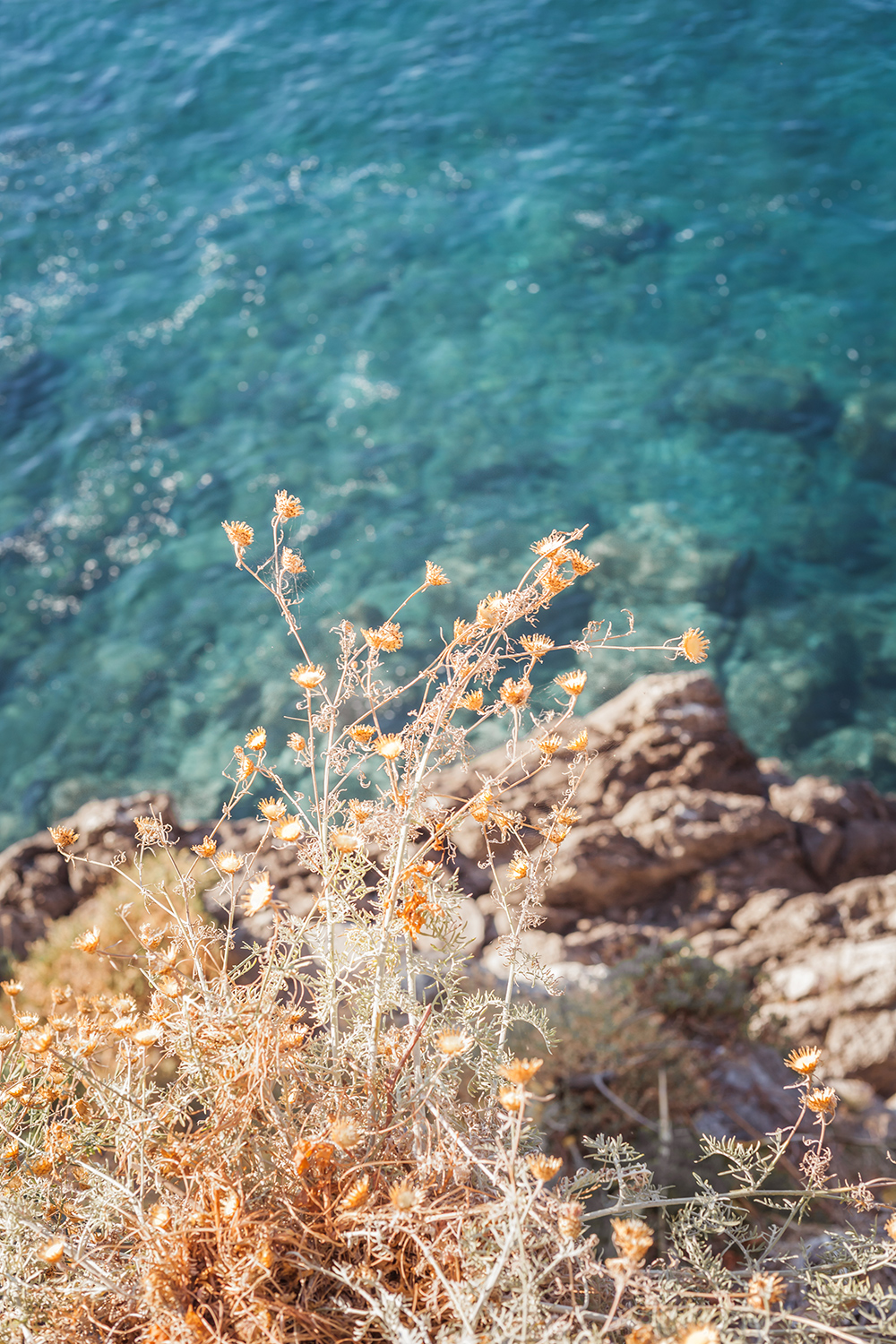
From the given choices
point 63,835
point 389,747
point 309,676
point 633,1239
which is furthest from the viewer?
point 63,835

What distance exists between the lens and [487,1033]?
1585 mm

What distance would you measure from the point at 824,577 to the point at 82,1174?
716 cm

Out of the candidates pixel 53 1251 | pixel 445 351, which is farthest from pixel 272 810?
pixel 445 351

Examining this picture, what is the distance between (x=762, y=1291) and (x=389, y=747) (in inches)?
33.9

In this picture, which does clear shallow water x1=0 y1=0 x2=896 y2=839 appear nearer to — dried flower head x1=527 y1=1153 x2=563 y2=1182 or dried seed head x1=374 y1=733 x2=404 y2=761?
dried seed head x1=374 y1=733 x2=404 y2=761

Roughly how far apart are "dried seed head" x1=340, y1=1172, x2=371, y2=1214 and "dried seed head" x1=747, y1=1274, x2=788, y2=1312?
0.53 metres

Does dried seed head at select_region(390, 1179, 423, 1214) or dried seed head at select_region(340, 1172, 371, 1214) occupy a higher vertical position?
dried seed head at select_region(390, 1179, 423, 1214)

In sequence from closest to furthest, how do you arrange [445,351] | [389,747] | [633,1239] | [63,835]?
[633,1239] → [389,747] → [63,835] → [445,351]

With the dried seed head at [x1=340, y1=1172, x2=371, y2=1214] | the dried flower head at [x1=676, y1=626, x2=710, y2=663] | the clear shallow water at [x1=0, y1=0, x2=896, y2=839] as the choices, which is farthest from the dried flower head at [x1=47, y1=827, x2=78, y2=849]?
the clear shallow water at [x1=0, y1=0, x2=896, y2=839]

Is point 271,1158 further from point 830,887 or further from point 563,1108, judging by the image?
point 830,887

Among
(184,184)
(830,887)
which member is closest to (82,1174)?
(830,887)

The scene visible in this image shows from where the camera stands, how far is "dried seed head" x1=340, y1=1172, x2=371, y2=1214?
128cm

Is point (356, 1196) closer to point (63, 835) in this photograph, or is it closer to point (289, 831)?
point (289, 831)

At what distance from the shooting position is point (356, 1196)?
50.3 inches
